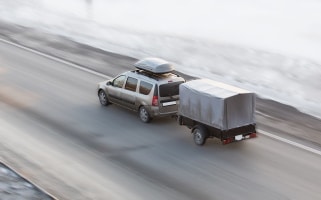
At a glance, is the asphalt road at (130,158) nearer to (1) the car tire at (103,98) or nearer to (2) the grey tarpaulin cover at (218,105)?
(1) the car tire at (103,98)

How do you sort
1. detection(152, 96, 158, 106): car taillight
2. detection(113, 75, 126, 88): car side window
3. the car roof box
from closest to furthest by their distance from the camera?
detection(152, 96, 158, 106): car taillight < the car roof box < detection(113, 75, 126, 88): car side window

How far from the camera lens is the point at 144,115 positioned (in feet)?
58.9

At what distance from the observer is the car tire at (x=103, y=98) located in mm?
19475

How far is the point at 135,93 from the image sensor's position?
1820 centimetres

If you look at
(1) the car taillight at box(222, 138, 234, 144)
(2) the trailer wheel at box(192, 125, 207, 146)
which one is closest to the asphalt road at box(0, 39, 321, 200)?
(2) the trailer wheel at box(192, 125, 207, 146)

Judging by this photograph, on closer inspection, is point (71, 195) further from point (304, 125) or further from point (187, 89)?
point (304, 125)

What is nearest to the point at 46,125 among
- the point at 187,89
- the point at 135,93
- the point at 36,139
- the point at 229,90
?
the point at 36,139

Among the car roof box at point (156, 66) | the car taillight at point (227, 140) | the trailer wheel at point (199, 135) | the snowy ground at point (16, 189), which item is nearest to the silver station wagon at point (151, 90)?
the car roof box at point (156, 66)

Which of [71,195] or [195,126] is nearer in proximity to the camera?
[71,195]

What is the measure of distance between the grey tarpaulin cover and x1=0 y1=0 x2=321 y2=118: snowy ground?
434 centimetres

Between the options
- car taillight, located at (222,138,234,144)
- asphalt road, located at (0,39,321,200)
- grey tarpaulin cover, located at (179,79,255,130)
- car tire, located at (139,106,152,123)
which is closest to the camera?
asphalt road, located at (0,39,321,200)

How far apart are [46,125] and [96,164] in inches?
141

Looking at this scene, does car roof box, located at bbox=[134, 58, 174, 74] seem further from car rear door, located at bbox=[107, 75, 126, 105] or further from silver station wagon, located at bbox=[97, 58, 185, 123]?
car rear door, located at bbox=[107, 75, 126, 105]

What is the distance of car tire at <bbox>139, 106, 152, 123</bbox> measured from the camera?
17828 millimetres
